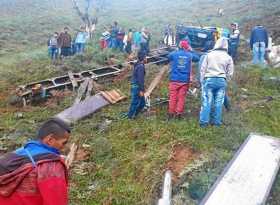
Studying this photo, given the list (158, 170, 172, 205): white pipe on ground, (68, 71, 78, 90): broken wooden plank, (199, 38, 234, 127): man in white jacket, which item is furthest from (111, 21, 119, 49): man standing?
(158, 170, 172, 205): white pipe on ground

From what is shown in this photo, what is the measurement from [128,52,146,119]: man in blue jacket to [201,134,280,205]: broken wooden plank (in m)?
3.09

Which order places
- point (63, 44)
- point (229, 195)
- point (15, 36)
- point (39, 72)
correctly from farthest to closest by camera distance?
1. point (15, 36)
2. point (63, 44)
3. point (39, 72)
4. point (229, 195)

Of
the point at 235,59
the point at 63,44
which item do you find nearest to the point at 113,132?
the point at 235,59

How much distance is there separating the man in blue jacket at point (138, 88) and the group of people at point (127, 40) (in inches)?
318

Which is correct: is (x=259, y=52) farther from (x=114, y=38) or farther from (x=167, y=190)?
(x=167, y=190)

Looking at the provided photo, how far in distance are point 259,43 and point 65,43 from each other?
7784mm

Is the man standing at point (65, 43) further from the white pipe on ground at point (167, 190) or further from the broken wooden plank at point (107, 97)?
the white pipe on ground at point (167, 190)

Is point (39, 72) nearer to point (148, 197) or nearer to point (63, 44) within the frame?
point (63, 44)

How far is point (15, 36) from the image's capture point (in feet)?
89.0

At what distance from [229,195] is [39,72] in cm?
1077

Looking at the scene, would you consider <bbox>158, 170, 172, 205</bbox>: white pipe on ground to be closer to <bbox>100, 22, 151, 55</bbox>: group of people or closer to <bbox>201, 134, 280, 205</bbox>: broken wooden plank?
<bbox>201, 134, 280, 205</bbox>: broken wooden plank

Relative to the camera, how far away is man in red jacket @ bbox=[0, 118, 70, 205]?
373 cm

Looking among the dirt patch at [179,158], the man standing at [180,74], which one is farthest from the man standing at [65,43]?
the dirt patch at [179,158]

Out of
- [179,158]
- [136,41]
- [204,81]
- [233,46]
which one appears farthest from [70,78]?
[179,158]
